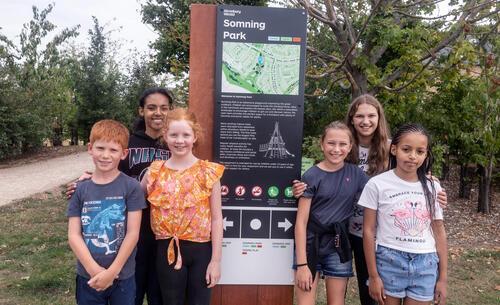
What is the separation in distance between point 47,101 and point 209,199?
1626 cm

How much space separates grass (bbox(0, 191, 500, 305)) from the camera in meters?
4.54

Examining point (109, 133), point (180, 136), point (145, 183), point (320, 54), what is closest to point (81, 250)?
point (145, 183)

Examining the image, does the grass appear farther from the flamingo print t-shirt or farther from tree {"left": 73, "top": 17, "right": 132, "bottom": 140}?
tree {"left": 73, "top": 17, "right": 132, "bottom": 140}

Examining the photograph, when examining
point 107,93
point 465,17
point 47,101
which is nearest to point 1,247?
point 465,17

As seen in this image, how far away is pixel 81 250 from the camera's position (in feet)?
8.15

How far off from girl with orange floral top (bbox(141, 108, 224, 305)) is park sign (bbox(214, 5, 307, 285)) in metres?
0.39

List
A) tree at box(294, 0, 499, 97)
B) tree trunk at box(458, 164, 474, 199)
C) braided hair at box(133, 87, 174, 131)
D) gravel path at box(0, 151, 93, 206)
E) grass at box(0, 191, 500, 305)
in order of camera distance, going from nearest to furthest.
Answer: braided hair at box(133, 87, 174, 131)
grass at box(0, 191, 500, 305)
tree at box(294, 0, 499, 97)
tree trunk at box(458, 164, 474, 199)
gravel path at box(0, 151, 93, 206)

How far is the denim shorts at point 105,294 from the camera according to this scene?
8.48 feet

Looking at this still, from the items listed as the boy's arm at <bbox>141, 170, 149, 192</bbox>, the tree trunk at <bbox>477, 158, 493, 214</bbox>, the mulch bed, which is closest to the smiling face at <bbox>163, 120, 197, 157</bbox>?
the boy's arm at <bbox>141, 170, 149, 192</bbox>

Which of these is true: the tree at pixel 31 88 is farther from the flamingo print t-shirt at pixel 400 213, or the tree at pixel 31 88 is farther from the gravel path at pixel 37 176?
the flamingo print t-shirt at pixel 400 213

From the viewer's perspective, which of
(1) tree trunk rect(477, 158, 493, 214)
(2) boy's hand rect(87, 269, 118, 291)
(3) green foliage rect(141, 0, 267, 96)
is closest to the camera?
(2) boy's hand rect(87, 269, 118, 291)

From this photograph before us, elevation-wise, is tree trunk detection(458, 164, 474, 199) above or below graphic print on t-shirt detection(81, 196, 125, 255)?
below

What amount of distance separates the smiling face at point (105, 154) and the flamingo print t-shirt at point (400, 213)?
148cm

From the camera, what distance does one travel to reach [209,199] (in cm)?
265
